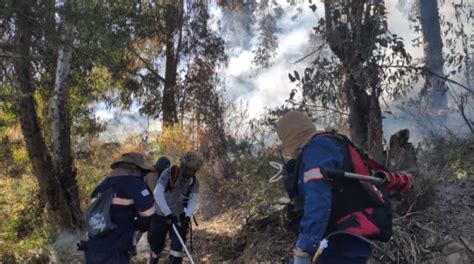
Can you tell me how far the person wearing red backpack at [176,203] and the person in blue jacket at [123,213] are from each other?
1879 mm

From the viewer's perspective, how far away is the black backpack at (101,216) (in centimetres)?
440

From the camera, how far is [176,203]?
6.88 metres

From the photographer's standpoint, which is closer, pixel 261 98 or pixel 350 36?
pixel 350 36

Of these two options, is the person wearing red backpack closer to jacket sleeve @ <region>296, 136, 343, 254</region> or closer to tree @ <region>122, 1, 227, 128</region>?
jacket sleeve @ <region>296, 136, 343, 254</region>

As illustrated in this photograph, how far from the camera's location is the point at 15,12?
6059 mm

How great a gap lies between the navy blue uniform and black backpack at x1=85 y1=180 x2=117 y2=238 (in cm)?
5

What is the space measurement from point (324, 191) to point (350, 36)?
186 inches

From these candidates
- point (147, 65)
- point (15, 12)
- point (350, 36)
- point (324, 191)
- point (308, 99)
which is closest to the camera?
point (324, 191)

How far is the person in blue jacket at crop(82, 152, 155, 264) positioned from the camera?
14.8 feet

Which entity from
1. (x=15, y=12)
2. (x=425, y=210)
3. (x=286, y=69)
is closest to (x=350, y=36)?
(x=425, y=210)

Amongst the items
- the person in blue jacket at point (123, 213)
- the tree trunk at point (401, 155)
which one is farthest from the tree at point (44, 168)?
the tree trunk at point (401, 155)

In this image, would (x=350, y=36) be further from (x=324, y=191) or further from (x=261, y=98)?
(x=261, y=98)

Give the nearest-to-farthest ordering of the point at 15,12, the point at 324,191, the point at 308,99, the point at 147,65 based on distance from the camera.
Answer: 1. the point at 324,191
2. the point at 15,12
3. the point at 308,99
4. the point at 147,65

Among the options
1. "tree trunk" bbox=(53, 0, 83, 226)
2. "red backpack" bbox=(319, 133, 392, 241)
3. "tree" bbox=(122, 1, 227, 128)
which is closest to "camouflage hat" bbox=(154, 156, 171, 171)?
"red backpack" bbox=(319, 133, 392, 241)
